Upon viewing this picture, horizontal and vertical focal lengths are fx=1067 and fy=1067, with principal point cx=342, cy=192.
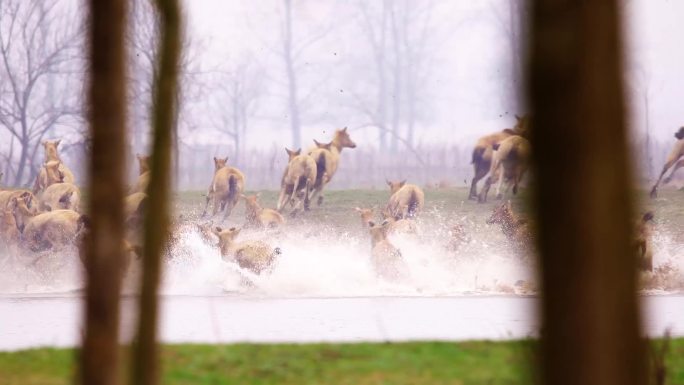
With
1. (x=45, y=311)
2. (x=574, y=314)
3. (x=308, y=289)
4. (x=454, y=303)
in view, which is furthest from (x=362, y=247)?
(x=574, y=314)

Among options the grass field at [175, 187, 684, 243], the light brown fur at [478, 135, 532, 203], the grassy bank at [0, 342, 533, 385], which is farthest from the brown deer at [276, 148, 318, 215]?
the grassy bank at [0, 342, 533, 385]

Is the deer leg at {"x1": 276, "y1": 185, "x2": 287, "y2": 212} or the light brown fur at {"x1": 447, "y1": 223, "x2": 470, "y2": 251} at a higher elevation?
the deer leg at {"x1": 276, "y1": 185, "x2": 287, "y2": 212}

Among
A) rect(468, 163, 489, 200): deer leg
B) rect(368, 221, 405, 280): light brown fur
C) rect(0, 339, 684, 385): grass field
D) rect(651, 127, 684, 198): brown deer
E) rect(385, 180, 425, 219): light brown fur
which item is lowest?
rect(0, 339, 684, 385): grass field

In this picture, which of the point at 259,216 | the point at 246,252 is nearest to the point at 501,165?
the point at 259,216

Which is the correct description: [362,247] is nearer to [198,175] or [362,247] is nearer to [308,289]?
[308,289]

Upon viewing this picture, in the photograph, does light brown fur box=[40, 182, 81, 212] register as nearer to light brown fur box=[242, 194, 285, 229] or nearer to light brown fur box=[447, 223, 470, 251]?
light brown fur box=[242, 194, 285, 229]

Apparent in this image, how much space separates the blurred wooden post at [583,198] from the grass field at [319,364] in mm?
4433

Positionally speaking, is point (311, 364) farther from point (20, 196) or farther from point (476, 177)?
point (20, 196)

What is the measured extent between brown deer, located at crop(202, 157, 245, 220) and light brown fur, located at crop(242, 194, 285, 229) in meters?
0.14

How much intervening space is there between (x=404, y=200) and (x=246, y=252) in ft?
5.68

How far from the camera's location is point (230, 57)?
11.0 metres

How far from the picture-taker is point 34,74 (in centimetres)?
1100

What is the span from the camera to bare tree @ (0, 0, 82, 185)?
1102cm

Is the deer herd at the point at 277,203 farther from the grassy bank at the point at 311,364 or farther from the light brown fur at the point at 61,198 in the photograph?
the grassy bank at the point at 311,364
